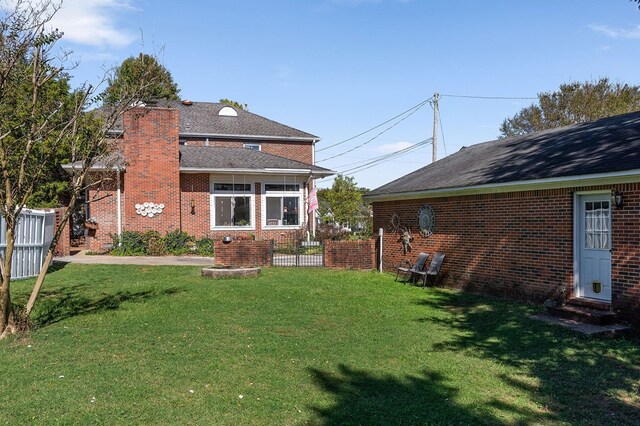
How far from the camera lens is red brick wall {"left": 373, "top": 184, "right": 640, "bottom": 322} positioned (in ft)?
29.2

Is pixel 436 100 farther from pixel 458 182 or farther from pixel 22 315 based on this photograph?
pixel 22 315

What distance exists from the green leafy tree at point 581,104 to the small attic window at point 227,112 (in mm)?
22588

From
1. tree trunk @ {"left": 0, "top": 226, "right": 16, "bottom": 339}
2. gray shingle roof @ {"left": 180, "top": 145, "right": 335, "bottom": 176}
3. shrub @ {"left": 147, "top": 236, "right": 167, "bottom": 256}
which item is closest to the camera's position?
tree trunk @ {"left": 0, "top": 226, "right": 16, "bottom": 339}

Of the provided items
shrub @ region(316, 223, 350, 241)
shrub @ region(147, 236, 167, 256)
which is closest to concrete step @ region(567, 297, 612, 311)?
shrub @ region(316, 223, 350, 241)

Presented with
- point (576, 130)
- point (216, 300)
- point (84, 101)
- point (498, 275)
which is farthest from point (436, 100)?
point (84, 101)

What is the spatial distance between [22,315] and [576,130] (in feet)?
40.7

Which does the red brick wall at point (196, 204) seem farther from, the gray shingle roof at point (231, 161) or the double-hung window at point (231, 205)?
the gray shingle roof at point (231, 161)

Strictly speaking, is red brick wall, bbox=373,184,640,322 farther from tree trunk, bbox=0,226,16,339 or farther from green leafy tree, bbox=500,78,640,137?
green leafy tree, bbox=500,78,640,137

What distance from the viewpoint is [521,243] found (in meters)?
11.2

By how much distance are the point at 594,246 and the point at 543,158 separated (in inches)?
104

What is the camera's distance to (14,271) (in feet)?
44.5

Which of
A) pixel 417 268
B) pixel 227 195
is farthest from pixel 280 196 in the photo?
pixel 417 268

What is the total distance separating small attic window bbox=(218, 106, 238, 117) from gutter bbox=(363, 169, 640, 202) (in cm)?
2096

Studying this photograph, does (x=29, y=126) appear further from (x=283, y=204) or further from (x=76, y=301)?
(x=283, y=204)
